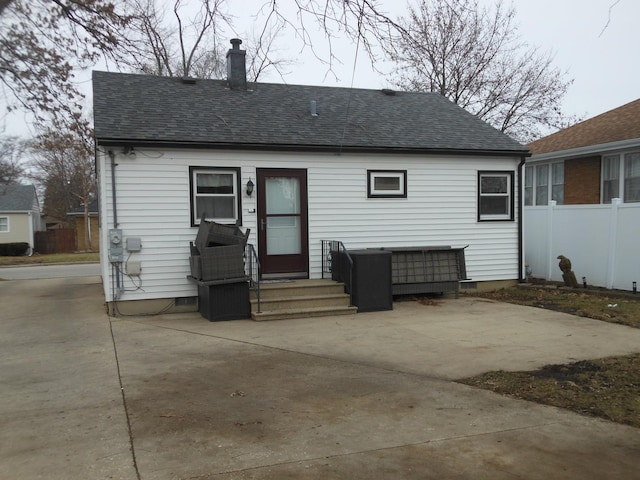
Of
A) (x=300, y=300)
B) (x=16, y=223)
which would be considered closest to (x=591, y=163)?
(x=300, y=300)

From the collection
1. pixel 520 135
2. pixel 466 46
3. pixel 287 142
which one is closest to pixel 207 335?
pixel 287 142

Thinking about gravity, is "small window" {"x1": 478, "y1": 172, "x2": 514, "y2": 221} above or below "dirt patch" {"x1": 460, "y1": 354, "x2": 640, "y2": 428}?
above

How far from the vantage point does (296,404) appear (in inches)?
193

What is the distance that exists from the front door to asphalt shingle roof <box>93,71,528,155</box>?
69cm

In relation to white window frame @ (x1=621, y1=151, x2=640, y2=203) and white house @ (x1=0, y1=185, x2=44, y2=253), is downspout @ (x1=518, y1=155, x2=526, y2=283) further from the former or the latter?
white house @ (x1=0, y1=185, x2=44, y2=253)

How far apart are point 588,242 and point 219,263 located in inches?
320

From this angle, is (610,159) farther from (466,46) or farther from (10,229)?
(10,229)

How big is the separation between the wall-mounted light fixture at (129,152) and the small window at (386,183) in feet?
15.0

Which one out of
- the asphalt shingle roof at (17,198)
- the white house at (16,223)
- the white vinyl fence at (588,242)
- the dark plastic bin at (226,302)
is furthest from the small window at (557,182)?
the asphalt shingle roof at (17,198)

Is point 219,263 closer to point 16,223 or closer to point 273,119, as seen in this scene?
point 273,119

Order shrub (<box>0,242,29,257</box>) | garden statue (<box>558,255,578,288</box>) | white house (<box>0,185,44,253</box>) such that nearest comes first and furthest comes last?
garden statue (<box>558,255,578,288</box>)
shrub (<box>0,242,29,257</box>)
white house (<box>0,185,44,253</box>)

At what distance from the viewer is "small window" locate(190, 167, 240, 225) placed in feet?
33.4

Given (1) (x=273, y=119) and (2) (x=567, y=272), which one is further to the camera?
(2) (x=567, y=272)

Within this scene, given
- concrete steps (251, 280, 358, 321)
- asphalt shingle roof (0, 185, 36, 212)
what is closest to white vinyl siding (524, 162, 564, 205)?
concrete steps (251, 280, 358, 321)
